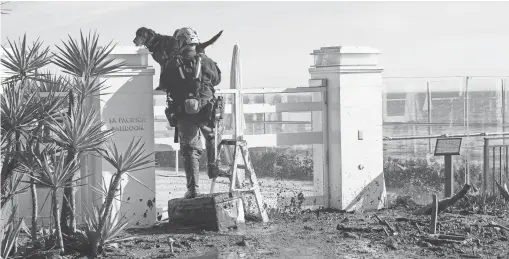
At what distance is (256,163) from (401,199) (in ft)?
8.41

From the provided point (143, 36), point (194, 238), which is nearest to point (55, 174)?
point (194, 238)

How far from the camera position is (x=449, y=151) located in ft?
43.8

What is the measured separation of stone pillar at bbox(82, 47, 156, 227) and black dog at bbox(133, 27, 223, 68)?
→ 0.60 feet

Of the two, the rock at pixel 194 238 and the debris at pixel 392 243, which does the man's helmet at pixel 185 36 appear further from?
the debris at pixel 392 243

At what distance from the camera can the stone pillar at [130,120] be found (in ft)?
38.3

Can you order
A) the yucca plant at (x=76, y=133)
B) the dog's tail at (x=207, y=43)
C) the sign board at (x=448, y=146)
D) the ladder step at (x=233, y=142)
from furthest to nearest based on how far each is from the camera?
the sign board at (x=448, y=146)
the ladder step at (x=233, y=142)
the dog's tail at (x=207, y=43)
the yucca plant at (x=76, y=133)

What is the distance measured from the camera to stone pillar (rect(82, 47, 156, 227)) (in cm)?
1167

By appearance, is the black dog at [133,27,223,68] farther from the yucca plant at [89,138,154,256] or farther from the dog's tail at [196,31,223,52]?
the yucca plant at [89,138,154,256]

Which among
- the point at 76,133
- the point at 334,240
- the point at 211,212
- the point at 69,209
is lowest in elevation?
the point at 334,240

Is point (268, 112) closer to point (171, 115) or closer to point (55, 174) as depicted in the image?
point (171, 115)

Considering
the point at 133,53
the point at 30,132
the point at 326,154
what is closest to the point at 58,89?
the point at 133,53

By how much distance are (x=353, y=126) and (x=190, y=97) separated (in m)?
3.00

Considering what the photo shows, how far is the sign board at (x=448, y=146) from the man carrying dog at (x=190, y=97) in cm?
359

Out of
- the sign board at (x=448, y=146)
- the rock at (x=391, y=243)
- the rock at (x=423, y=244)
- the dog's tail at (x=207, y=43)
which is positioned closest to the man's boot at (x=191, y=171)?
the dog's tail at (x=207, y=43)
